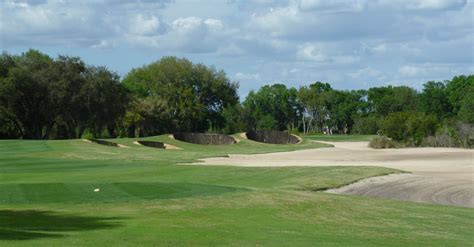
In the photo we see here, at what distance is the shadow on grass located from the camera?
15.9 metres

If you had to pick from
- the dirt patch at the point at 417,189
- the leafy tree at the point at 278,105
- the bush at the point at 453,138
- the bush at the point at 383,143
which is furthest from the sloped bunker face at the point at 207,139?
the leafy tree at the point at 278,105

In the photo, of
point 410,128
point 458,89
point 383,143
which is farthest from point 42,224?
point 458,89

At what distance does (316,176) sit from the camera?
1443 inches

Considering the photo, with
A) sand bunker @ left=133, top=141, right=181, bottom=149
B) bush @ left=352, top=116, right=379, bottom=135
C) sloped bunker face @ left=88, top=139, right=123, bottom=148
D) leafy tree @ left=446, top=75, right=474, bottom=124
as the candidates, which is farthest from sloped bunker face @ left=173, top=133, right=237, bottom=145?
bush @ left=352, top=116, right=379, bottom=135

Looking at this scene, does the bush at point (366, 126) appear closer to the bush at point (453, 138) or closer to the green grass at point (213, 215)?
the bush at point (453, 138)

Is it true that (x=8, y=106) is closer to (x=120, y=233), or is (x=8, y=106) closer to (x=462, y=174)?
(x=462, y=174)

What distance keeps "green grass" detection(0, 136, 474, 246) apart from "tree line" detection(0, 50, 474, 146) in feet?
166

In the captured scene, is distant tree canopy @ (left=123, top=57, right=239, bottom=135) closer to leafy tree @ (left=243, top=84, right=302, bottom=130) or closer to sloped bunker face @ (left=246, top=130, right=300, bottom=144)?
sloped bunker face @ (left=246, top=130, right=300, bottom=144)

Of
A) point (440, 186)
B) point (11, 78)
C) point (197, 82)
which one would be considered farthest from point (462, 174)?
point (197, 82)

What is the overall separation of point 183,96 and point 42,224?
106 m

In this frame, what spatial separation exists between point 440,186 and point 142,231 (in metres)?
20.6

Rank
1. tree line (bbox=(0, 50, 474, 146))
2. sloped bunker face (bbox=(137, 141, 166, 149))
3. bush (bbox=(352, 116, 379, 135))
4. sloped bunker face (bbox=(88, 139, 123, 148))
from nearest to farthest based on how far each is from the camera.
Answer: sloped bunker face (bbox=(88, 139, 123, 148)) < sloped bunker face (bbox=(137, 141, 166, 149)) < tree line (bbox=(0, 50, 474, 146)) < bush (bbox=(352, 116, 379, 135))

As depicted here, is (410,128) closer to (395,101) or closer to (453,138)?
(453,138)

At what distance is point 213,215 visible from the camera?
68.8 ft
